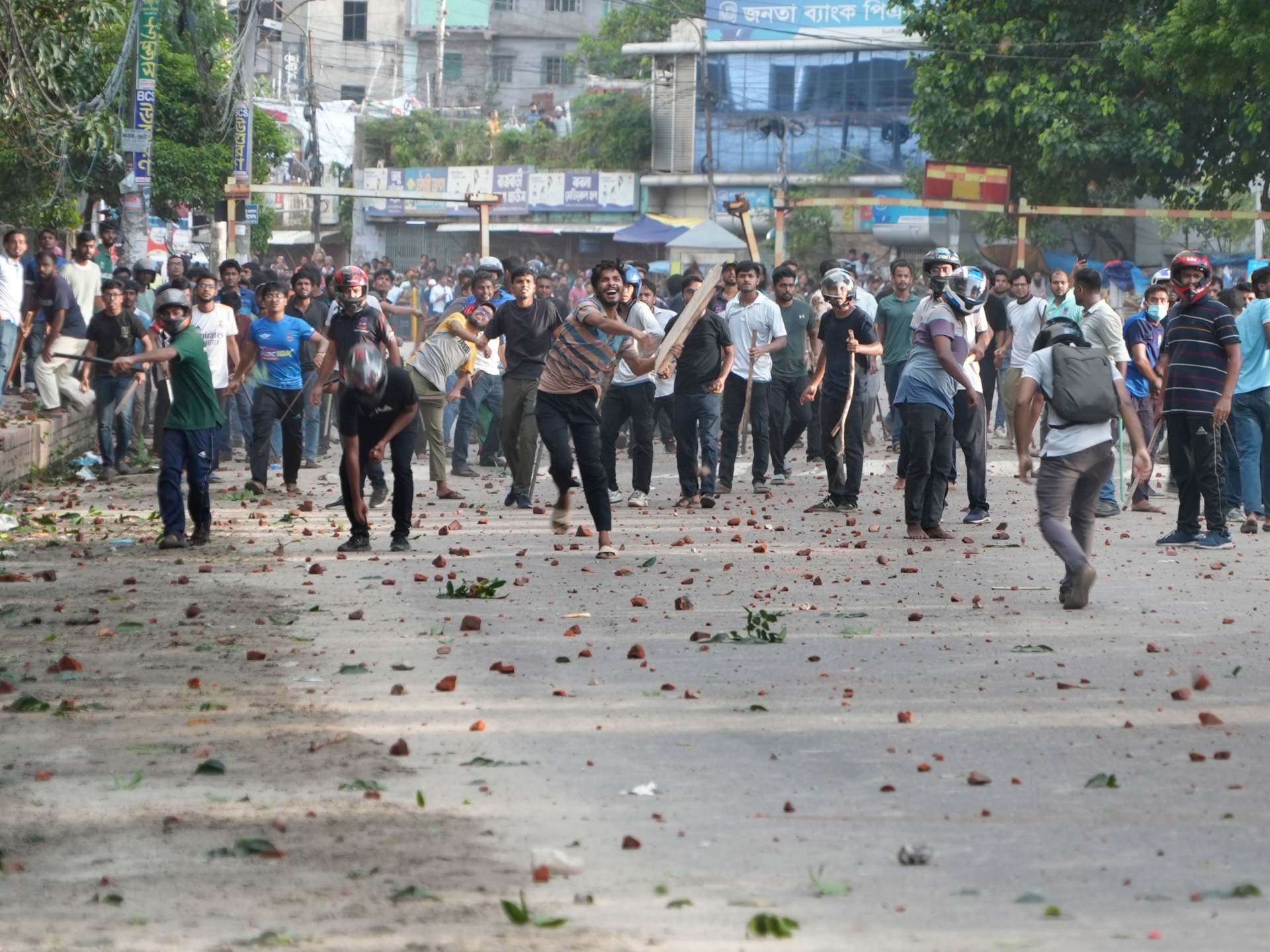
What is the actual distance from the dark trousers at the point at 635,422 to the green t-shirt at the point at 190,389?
12.2ft

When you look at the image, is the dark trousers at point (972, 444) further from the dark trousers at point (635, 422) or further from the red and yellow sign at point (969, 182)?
the red and yellow sign at point (969, 182)

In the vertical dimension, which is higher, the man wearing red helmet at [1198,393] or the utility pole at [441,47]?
the utility pole at [441,47]

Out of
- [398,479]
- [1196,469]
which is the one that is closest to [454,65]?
[398,479]

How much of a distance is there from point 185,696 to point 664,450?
47.1ft

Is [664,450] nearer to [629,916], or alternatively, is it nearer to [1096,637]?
[1096,637]

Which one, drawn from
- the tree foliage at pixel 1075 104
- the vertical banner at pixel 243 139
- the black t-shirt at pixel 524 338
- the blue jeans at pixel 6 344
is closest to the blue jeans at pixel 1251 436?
the black t-shirt at pixel 524 338

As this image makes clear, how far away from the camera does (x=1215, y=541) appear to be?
12180mm

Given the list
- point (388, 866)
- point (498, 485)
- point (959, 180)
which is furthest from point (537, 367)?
point (959, 180)

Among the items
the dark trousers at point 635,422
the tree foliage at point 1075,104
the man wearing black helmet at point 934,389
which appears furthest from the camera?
the tree foliage at point 1075,104

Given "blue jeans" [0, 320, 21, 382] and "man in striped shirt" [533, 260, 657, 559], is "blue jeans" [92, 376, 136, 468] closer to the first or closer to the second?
"blue jeans" [0, 320, 21, 382]

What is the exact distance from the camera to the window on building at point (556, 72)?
Result: 77562 mm

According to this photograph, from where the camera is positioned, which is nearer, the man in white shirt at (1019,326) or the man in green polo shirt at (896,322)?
the man in green polo shirt at (896,322)

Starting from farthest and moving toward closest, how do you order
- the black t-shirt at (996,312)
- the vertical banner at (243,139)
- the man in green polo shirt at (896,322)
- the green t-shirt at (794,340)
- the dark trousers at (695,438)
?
the vertical banner at (243,139), the black t-shirt at (996,312), the man in green polo shirt at (896,322), the green t-shirt at (794,340), the dark trousers at (695,438)

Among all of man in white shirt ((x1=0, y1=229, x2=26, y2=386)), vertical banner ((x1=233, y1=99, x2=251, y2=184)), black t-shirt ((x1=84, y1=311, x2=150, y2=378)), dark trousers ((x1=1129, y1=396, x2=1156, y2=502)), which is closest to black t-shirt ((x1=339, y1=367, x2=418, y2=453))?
black t-shirt ((x1=84, y1=311, x2=150, y2=378))
